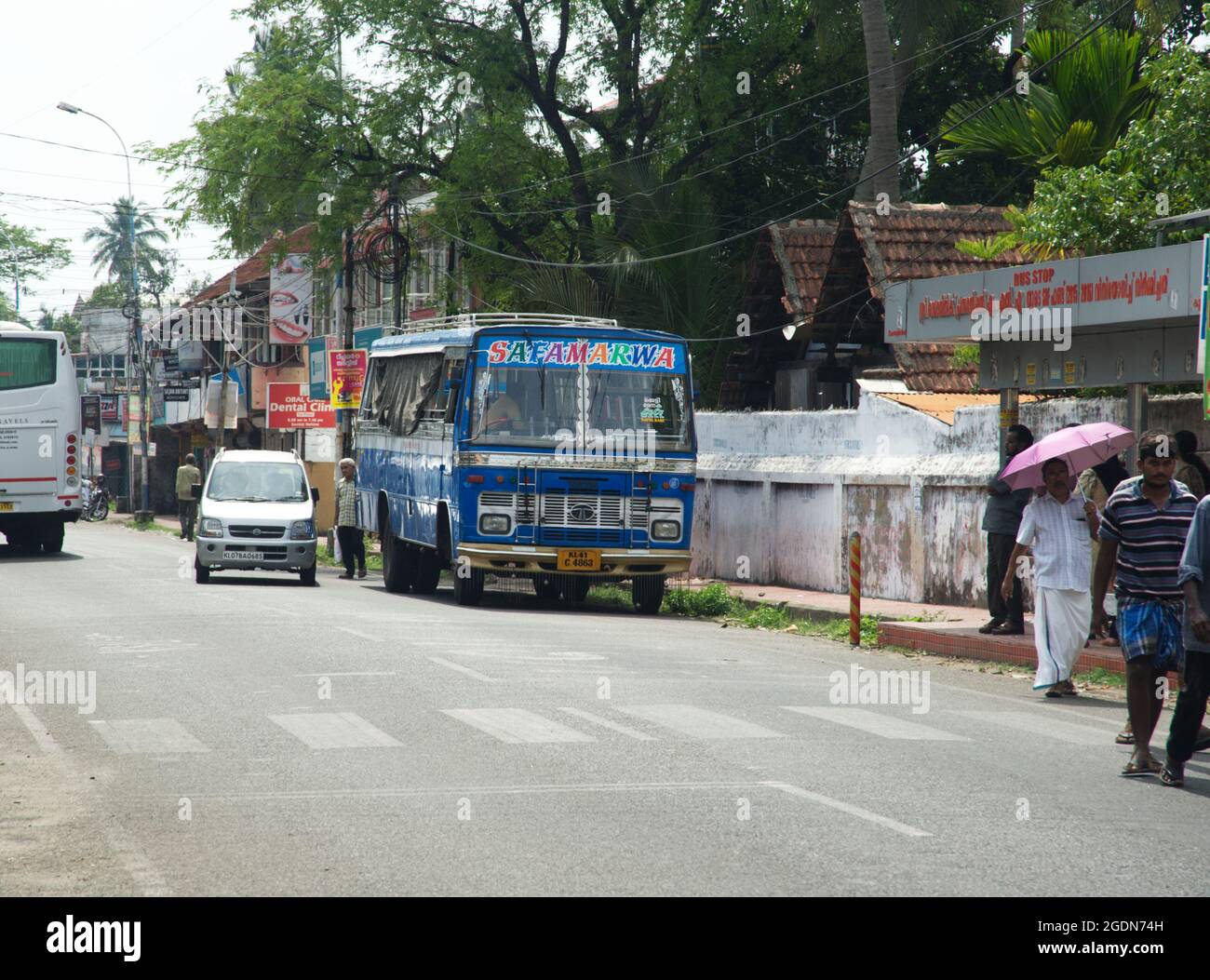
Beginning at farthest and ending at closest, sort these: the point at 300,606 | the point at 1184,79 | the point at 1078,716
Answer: the point at 300,606 < the point at 1184,79 < the point at 1078,716

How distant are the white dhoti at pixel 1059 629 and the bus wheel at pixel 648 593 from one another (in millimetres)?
9392

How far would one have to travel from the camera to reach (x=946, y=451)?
21625 millimetres

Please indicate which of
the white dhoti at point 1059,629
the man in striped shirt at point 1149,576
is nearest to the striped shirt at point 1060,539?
the white dhoti at point 1059,629

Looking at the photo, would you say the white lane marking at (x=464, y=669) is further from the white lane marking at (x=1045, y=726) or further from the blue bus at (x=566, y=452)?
the blue bus at (x=566, y=452)

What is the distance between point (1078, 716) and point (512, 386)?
1021 cm

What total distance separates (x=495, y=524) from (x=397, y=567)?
186 inches

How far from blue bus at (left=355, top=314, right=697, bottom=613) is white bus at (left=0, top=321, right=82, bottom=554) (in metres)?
11.3

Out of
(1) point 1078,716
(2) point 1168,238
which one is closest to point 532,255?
(2) point 1168,238

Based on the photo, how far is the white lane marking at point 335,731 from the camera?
34.1 feet

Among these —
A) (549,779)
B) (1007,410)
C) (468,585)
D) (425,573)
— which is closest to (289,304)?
(425,573)

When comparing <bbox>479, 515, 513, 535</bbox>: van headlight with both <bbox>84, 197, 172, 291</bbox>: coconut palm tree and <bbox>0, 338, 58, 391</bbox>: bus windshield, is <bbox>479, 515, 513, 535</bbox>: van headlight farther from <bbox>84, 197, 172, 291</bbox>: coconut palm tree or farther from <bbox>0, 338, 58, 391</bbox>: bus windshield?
<bbox>84, 197, 172, 291</bbox>: coconut palm tree

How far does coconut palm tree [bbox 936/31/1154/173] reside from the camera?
2097 cm

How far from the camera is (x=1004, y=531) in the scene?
16.6 meters
